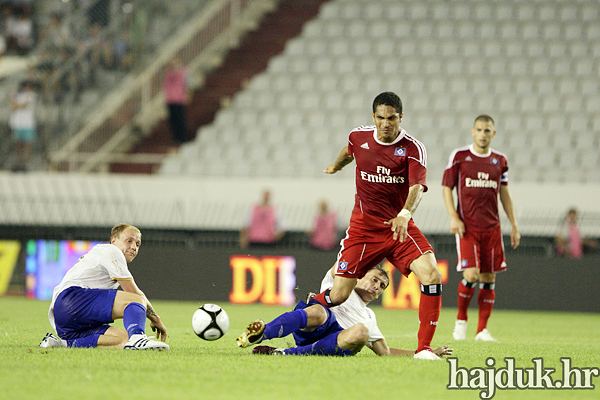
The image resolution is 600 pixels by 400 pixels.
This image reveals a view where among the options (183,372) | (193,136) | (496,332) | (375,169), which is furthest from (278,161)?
(183,372)

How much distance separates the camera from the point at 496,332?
398 inches

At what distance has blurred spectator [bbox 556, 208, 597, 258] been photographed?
14.6m

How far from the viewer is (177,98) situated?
19281mm

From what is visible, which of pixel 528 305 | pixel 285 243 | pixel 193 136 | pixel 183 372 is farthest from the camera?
pixel 193 136

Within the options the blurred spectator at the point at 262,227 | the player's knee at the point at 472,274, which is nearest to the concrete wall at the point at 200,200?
the blurred spectator at the point at 262,227

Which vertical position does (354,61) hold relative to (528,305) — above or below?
above

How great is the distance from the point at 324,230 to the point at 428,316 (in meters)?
8.70

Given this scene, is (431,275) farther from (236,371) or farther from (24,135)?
(24,135)

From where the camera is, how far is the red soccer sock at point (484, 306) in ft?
30.1

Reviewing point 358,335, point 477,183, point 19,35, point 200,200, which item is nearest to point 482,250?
point 477,183

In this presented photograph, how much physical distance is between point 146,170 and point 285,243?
4743 mm

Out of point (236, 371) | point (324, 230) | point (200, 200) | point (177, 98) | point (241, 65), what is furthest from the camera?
point (241, 65)

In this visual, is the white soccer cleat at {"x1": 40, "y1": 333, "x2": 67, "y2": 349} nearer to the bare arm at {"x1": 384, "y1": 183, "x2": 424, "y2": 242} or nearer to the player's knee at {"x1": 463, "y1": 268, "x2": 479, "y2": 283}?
the bare arm at {"x1": 384, "y1": 183, "x2": 424, "y2": 242}

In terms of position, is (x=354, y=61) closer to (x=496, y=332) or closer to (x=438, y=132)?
(x=438, y=132)
